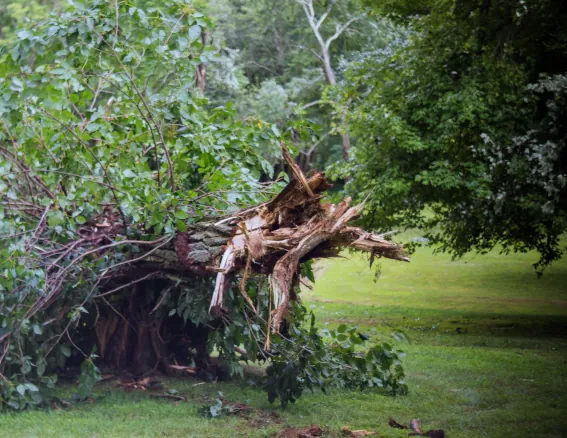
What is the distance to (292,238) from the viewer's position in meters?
5.79

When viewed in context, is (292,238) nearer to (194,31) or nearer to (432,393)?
(194,31)

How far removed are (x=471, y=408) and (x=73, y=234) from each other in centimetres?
404

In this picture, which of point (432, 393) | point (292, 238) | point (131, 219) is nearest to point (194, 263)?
point (131, 219)

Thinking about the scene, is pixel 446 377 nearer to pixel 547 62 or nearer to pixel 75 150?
pixel 75 150

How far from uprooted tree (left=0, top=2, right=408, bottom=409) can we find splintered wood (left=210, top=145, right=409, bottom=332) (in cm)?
2

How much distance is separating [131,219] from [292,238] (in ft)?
7.29

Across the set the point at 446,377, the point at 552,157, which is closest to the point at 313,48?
the point at 552,157

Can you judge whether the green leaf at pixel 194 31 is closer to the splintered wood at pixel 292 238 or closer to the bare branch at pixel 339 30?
the splintered wood at pixel 292 238

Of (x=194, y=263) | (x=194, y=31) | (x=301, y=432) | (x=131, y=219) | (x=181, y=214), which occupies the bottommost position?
(x=301, y=432)

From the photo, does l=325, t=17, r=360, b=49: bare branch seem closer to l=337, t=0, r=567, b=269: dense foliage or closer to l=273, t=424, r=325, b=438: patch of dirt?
l=337, t=0, r=567, b=269: dense foliage

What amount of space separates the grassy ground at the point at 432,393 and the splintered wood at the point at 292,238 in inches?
56.7

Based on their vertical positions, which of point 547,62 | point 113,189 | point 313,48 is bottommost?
point 113,189

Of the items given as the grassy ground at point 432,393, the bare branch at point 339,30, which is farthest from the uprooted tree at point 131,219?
the bare branch at point 339,30

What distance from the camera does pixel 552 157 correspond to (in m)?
10.9
